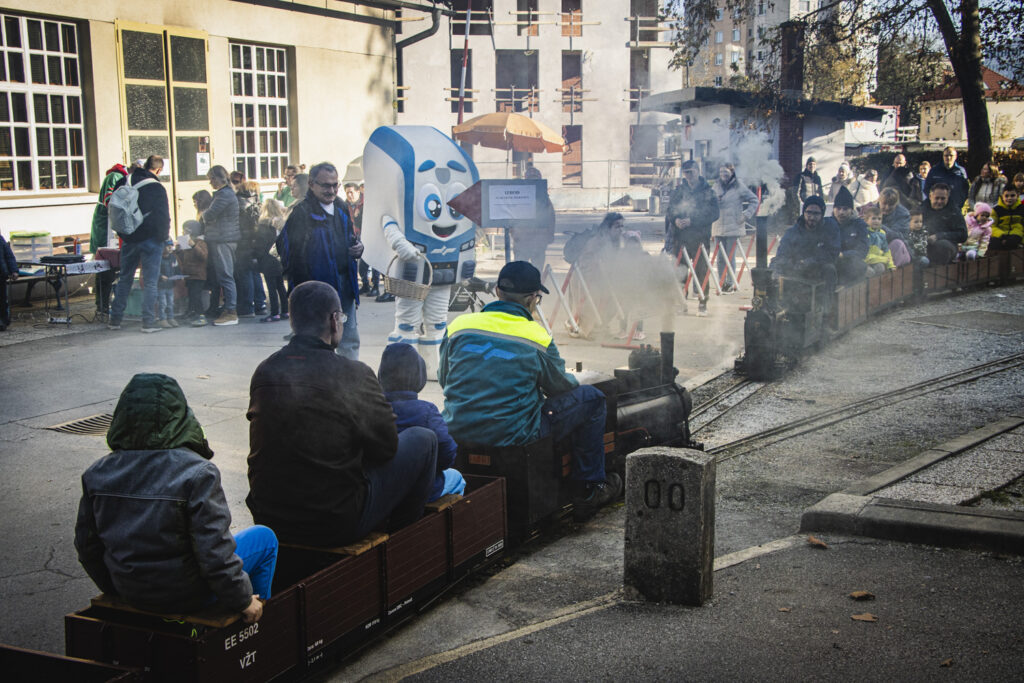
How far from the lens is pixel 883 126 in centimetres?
4812

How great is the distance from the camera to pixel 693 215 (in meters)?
14.7

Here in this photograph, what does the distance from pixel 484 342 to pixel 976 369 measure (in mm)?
6996

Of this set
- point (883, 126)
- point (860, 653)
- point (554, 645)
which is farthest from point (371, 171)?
point (883, 126)

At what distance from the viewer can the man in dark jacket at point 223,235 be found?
12.7m

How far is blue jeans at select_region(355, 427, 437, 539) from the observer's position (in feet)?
14.6

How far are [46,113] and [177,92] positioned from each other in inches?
92.8

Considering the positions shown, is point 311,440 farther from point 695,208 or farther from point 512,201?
point 695,208

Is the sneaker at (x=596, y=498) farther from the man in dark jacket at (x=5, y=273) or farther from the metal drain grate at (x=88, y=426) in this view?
the man in dark jacket at (x=5, y=273)

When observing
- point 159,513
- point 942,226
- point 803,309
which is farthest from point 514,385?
point 942,226

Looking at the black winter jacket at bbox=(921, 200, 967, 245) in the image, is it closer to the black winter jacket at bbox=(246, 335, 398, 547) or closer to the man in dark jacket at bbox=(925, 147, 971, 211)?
the man in dark jacket at bbox=(925, 147, 971, 211)

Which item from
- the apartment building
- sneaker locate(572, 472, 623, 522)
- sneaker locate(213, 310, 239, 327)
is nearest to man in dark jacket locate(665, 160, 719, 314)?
sneaker locate(213, 310, 239, 327)

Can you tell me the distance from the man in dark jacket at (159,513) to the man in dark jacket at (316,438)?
66 cm

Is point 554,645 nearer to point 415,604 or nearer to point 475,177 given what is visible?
point 415,604

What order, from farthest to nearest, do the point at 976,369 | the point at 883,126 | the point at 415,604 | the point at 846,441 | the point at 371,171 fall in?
the point at 883,126
the point at 976,369
the point at 371,171
the point at 846,441
the point at 415,604
